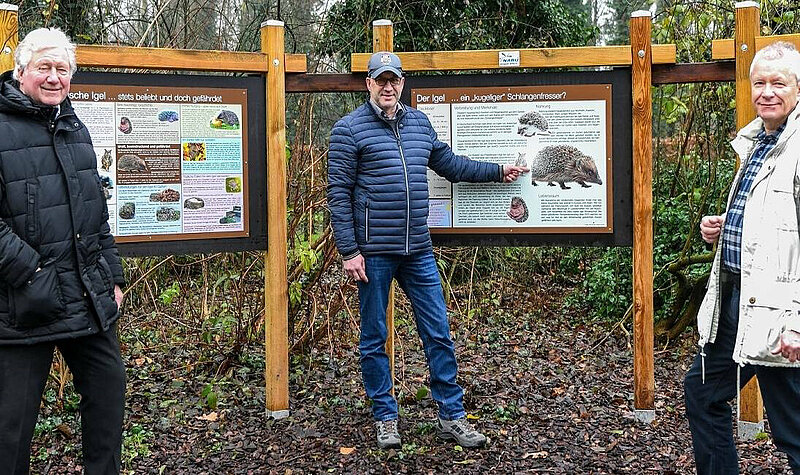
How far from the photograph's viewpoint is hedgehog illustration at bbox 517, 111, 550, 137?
205 inches

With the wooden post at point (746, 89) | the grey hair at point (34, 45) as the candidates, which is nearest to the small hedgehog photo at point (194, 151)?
the grey hair at point (34, 45)

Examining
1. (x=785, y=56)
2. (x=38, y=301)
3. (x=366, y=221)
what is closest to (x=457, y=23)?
(x=366, y=221)

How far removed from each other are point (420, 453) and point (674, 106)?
13.7 ft

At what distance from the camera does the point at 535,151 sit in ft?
17.1

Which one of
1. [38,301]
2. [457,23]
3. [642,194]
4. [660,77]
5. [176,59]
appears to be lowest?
[38,301]

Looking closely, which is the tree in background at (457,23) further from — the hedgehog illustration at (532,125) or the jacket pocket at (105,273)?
the jacket pocket at (105,273)

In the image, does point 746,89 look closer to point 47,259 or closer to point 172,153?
point 172,153

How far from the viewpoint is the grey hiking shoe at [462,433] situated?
491 centimetres

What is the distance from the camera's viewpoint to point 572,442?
5031mm

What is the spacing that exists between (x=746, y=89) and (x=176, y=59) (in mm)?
3381

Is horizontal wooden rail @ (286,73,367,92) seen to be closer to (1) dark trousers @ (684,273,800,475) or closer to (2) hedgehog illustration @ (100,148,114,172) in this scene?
(2) hedgehog illustration @ (100,148,114,172)

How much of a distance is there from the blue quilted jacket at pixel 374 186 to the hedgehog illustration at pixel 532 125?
0.76 m

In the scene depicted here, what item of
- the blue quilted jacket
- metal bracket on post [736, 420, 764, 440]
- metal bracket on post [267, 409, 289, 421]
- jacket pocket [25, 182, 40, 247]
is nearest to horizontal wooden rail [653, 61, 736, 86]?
the blue quilted jacket

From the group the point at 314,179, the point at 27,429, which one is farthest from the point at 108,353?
the point at 314,179
